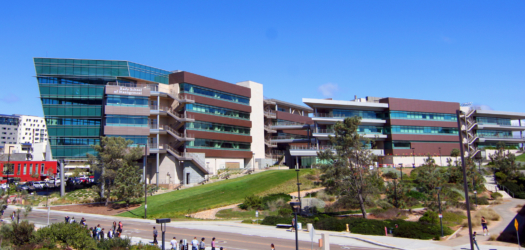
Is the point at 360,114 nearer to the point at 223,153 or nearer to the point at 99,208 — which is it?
the point at 223,153

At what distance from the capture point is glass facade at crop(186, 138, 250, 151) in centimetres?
6879

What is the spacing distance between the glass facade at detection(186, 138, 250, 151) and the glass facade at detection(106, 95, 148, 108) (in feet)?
34.7

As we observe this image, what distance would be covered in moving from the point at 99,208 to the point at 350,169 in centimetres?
3423

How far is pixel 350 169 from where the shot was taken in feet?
135

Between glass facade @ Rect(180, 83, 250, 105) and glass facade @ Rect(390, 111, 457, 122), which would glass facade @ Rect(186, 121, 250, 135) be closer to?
glass facade @ Rect(180, 83, 250, 105)

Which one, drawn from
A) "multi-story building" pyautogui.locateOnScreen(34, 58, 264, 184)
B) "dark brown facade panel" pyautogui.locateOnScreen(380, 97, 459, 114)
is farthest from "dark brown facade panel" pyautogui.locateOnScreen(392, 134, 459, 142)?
"multi-story building" pyautogui.locateOnScreen(34, 58, 264, 184)

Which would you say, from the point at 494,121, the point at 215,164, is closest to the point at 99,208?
the point at 215,164

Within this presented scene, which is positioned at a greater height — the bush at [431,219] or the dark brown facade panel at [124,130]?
the dark brown facade panel at [124,130]

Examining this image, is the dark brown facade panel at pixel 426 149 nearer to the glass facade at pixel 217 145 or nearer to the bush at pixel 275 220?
the glass facade at pixel 217 145

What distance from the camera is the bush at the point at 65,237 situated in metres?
26.2

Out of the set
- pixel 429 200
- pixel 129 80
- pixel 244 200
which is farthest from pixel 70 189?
pixel 429 200

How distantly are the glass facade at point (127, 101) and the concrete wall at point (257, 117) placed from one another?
82.7 feet

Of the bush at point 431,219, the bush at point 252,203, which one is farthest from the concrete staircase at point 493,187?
the bush at point 252,203

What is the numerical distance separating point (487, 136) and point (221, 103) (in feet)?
227
